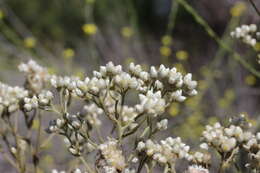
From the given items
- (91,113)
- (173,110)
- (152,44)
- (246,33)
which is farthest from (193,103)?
(91,113)

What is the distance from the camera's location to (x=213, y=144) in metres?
0.94

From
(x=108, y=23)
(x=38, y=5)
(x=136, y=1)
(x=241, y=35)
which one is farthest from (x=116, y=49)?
(x=241, y=35)

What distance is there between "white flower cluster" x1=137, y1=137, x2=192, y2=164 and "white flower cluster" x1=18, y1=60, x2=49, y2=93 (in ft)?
1.94

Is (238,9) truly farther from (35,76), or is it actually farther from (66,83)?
(66,83)

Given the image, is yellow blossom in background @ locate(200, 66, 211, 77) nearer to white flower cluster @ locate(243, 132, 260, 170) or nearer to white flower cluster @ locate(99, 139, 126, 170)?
white flower cluster @ locate(243, 132, 260, 170)

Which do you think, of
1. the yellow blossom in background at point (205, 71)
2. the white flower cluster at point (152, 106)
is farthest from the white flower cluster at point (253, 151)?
the yellow blossom in background at point (205, 71)

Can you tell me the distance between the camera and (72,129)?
0.98 m

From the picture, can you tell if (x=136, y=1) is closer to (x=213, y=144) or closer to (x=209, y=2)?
(x=209, y=2)

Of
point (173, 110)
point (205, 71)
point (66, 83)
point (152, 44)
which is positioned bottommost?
point (66, 83)

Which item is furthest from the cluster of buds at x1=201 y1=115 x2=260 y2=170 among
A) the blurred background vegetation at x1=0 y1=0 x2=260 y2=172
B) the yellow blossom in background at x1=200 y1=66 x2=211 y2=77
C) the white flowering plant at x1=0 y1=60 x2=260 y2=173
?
the yellow blossom in background at x1=200 y1=66 x2=211 y2=77

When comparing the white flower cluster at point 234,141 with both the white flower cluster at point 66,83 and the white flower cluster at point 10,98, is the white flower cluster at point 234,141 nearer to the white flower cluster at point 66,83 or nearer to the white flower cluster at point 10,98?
the white flower cluster at point 66,83

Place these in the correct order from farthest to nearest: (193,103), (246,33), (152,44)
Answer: (152,44), (193,103), (246,33)

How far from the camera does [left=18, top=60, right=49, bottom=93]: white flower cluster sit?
1.37 meters

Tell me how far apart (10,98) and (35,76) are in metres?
0.22
